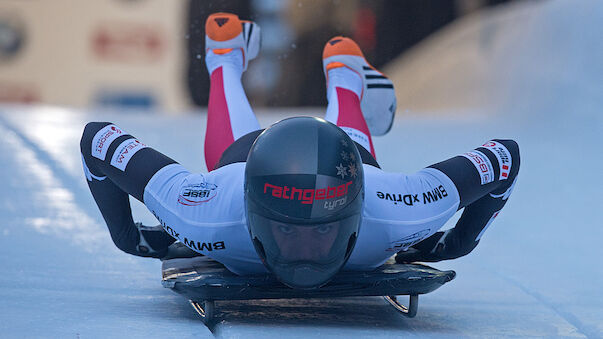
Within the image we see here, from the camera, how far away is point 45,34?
41.8ft

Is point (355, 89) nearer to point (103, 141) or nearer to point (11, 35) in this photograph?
point (103, 141)

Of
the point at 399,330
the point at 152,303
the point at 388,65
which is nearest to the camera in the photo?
the point at 399,330

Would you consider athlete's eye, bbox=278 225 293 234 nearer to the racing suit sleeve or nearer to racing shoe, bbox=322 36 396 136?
the racing suit sleeve

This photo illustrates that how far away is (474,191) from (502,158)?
17 centimetres

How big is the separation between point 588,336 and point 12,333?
171 centimetres

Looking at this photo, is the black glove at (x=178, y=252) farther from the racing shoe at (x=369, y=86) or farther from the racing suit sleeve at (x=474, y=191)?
the racing shoe at (x=369, y=86)

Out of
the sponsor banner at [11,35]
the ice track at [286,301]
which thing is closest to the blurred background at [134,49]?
the sponsor banner at [11,35]

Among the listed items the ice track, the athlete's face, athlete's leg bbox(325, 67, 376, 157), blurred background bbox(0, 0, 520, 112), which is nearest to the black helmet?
the athlete's face

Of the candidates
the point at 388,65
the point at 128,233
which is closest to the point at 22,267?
the point at 128,233

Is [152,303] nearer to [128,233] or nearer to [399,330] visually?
[128,233]

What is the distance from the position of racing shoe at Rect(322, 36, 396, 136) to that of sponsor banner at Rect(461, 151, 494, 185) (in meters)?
1.26

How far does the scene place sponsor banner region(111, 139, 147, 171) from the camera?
103 inches

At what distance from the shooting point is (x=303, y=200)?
7.34ft

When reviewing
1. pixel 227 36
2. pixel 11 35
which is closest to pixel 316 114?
pixel 11 35
